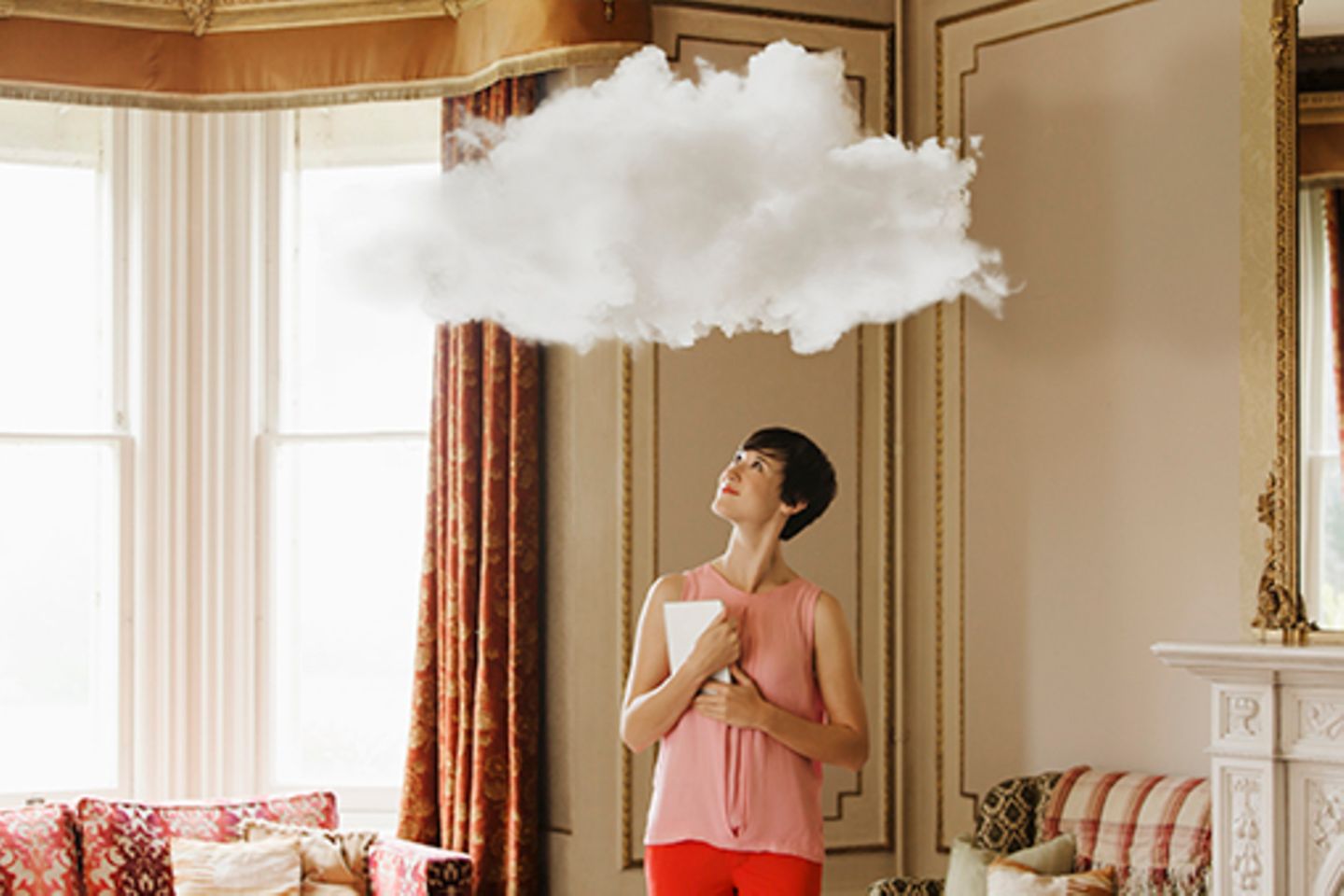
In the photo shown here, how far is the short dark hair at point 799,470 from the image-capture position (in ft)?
9.89

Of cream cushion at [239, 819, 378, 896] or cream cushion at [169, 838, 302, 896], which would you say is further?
cream cushion at [239, 819, 378, 896]

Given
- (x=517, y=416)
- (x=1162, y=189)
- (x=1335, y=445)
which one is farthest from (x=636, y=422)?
(x=1335, y=445)

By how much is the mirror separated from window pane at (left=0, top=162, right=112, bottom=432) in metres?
3.58

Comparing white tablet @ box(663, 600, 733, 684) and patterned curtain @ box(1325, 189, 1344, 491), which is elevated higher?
patterned curtain @ box(1325, 189, 1344, 491)

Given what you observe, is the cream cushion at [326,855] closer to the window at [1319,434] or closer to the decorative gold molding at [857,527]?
the decorative gold molding at [857,527]

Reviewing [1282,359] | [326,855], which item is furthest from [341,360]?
[1282,359]

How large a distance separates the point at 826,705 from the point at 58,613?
10.3 ft

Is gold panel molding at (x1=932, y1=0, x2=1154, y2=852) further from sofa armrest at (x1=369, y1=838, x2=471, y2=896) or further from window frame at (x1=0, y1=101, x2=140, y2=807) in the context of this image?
window frame at (x1=0, y1=101, x2=140, y2=807)

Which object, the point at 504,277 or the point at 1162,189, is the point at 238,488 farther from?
the point at 1162,189

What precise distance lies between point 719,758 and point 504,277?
1623 millimetres

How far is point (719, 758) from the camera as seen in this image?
2816 mm

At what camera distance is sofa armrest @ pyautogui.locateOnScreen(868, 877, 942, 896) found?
166 inches

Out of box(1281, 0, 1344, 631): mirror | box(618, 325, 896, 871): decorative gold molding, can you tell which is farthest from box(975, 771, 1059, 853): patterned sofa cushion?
box(1281, 0, 1344, 631): mirror

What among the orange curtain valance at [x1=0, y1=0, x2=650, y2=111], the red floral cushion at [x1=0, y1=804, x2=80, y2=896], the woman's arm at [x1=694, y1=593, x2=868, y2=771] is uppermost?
the orange curtain valance at [x1=0, y1=0, x2=650, y2=111]
